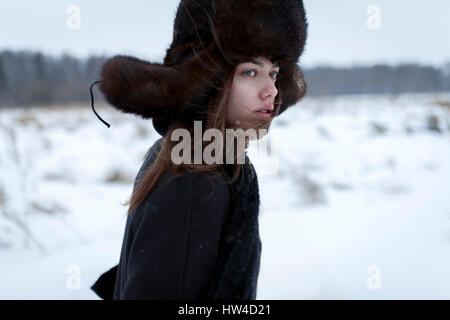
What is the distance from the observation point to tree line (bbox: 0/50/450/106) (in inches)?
1056

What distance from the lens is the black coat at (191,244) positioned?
959 mm

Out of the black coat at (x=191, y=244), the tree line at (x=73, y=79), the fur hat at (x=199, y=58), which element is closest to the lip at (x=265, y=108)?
the fur hat at (x=199, y=58)

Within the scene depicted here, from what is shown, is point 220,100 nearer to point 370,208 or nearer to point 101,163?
→ point 370,208

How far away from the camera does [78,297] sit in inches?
113

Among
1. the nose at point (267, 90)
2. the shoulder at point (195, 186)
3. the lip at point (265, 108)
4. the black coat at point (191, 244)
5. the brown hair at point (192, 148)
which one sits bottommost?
the black coat at point (191, 244)

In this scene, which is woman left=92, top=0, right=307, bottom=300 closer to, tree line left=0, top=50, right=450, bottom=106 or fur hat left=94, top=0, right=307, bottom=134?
fur hat left=94, top=0, right=307, bottom=134

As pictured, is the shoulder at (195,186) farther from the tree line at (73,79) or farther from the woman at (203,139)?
the tree line at (73,79)

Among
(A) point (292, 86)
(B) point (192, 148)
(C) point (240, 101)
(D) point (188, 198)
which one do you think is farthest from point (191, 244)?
(A) point (292, 86)

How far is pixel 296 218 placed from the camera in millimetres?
4941

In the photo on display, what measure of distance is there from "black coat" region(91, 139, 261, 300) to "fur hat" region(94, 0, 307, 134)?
0.26m

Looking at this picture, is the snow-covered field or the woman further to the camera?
the snow-covered field

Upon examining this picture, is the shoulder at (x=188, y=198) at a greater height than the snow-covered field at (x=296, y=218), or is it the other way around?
the shoulder at (x=188, y=198)

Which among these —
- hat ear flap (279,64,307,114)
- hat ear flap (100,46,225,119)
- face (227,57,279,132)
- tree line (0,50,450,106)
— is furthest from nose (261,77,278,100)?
tree line (0,50,450,106)

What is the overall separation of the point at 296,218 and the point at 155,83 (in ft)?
13.6
